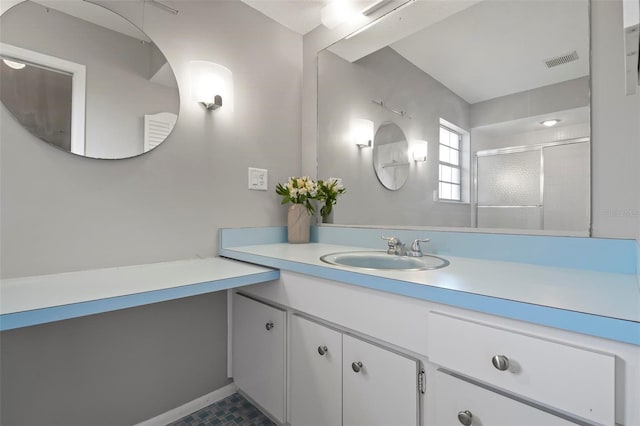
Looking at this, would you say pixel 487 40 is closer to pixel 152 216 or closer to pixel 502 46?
pixel 502 46

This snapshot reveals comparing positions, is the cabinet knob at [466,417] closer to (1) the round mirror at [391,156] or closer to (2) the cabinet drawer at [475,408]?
(2) the cabinet drawer at [475,408]

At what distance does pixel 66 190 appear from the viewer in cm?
111

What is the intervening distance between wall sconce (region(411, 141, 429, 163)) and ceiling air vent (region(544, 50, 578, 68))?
50 centimetres

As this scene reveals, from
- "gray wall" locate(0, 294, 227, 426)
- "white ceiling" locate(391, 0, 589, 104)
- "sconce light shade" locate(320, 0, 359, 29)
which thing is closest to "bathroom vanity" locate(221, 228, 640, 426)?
"gray wall" locate(0, 294, 227, 426)

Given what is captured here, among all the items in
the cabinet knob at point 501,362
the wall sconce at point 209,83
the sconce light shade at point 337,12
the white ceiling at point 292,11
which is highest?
the white ceiling at point 292,11

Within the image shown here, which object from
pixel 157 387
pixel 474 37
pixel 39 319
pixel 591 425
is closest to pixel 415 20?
pixel 474 37

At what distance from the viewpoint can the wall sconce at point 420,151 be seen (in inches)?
54.8

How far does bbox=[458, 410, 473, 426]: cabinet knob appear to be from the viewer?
68 centimetres

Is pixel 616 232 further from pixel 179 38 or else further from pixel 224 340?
pixel 179 38

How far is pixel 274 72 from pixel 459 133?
1153mm

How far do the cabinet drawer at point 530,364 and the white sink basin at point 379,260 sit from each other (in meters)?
0.47

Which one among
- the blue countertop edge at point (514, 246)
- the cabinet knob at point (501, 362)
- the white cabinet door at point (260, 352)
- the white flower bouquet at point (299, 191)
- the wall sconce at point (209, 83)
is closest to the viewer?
the cabinet knob at point (501, 362)

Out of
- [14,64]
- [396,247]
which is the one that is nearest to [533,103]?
[396,247]

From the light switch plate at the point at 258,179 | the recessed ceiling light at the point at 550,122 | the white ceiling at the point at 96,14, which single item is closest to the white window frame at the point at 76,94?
the white ceiling at the point at 96,14
